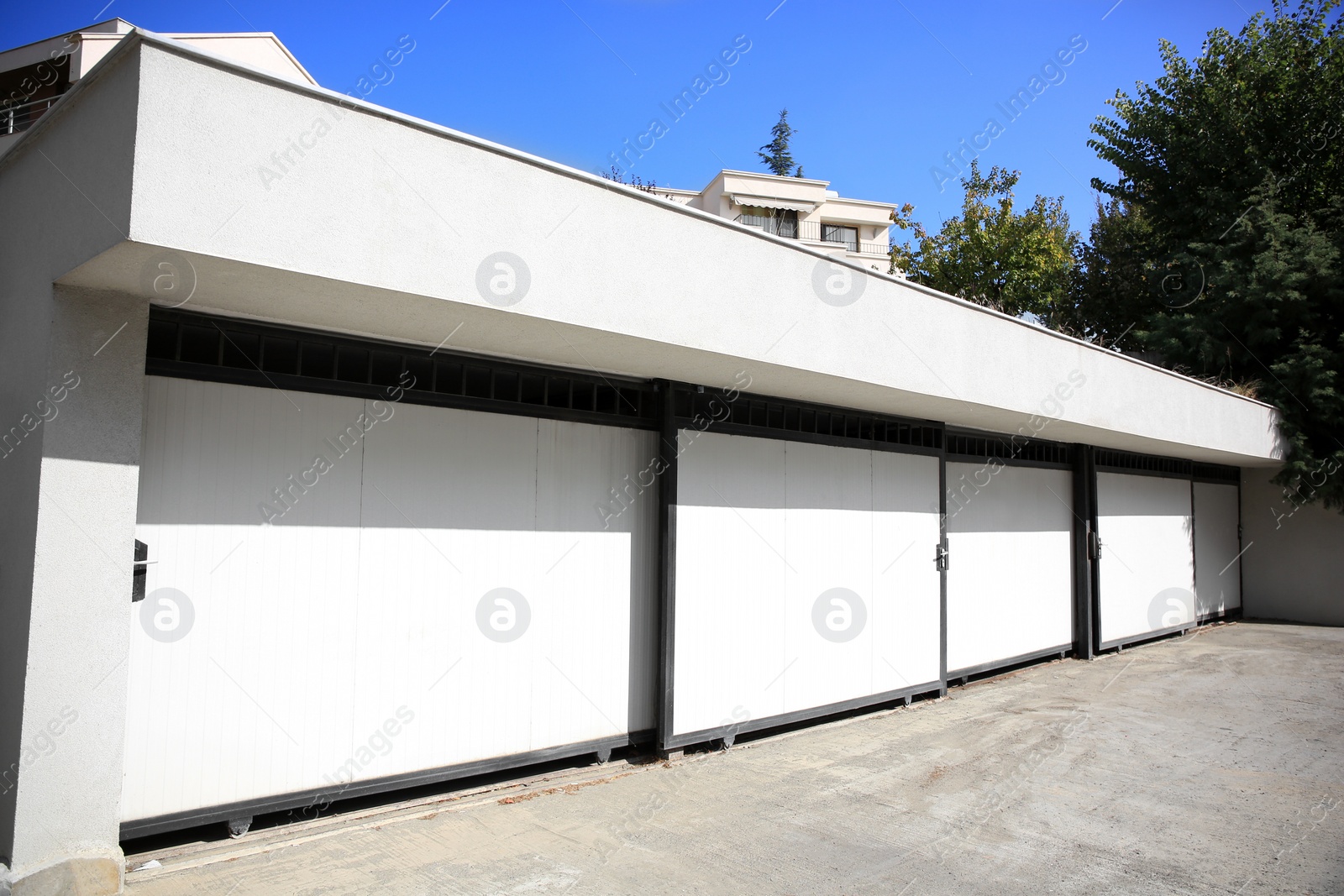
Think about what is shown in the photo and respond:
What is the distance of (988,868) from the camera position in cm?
468

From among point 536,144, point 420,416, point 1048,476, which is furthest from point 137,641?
point 1048,476

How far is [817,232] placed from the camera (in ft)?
153

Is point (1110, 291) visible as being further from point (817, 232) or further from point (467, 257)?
point (817, 232)

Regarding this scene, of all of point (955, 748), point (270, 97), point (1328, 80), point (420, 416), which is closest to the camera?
point (270, 97)

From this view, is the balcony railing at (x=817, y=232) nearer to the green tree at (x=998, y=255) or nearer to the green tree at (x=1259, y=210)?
the green tree at (x=998, y=255)

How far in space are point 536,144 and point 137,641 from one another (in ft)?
11.6

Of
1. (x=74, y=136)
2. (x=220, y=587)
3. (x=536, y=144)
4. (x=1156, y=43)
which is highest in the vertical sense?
(x=1156, y=43)

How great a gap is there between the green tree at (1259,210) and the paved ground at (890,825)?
9.85m

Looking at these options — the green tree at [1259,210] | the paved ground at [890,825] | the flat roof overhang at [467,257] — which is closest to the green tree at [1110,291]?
the green tree at [1259,210]

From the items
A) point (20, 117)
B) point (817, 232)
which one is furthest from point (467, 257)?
point (817, 232)

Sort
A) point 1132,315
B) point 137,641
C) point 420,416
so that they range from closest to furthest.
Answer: point 137,641, point 420,416, point 1132,315

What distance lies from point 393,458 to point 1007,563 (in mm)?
8394

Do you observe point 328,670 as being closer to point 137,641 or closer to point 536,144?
point 137,641

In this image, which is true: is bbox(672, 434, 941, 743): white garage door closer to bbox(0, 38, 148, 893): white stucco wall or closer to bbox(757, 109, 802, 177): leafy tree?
bbox(0, 38, 148, 893): white stucco wall
